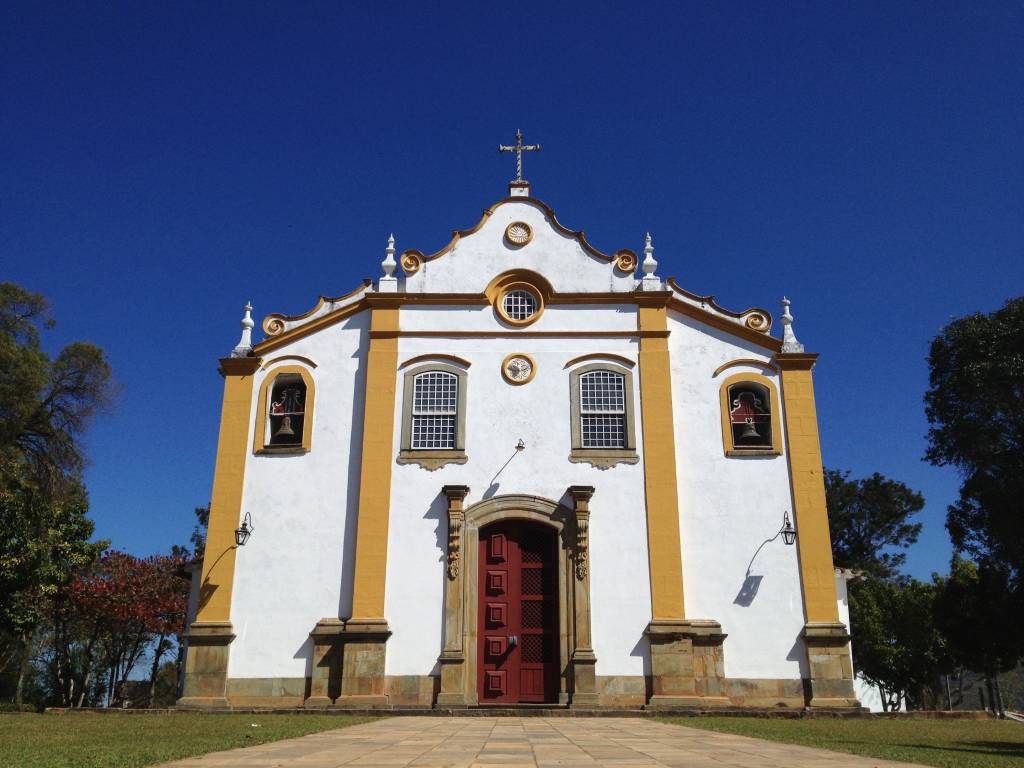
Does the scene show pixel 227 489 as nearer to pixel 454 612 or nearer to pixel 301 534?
pixel 301 534

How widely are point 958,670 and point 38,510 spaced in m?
31.3

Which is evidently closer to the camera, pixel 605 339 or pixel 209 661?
pixel 209 661

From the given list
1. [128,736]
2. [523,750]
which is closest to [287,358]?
[128,736]

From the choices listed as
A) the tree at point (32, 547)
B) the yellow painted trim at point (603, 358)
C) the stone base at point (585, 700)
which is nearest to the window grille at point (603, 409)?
the yellow painted trim at point (603, 358)

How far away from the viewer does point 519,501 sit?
15.5 metres

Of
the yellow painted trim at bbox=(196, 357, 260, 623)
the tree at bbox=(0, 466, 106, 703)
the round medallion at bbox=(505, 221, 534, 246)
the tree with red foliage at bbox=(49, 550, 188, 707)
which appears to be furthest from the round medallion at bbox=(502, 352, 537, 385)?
the tree with red foliage at bbox=(49, 550, 188, 707)

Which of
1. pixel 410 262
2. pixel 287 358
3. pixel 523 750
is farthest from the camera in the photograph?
pixel 410 262

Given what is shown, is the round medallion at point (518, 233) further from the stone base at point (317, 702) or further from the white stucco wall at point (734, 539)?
the stone base at point (317, 702)

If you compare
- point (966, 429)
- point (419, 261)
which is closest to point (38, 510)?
point (419, 261)

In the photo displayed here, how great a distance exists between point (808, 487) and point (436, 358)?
24.4 ft

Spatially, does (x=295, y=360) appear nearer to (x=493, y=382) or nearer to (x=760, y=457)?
(x=493, y=382)

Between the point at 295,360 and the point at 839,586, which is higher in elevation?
the point at 295,360

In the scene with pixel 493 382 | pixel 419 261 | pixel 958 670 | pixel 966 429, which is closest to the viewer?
pixel 493 382

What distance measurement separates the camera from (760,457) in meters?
15.8
